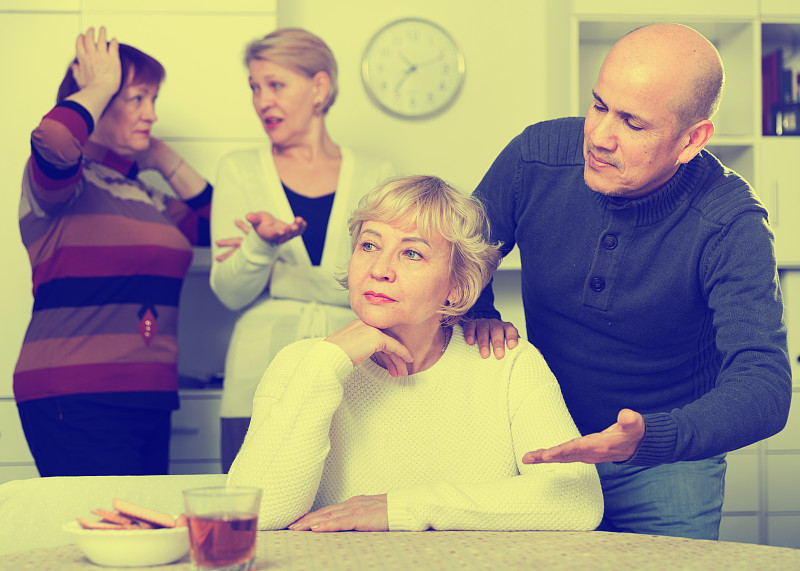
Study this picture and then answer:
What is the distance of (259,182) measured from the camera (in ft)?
7.12

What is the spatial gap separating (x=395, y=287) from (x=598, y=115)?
18.6 inches

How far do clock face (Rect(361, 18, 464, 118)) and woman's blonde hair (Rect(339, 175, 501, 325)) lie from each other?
6.33ft

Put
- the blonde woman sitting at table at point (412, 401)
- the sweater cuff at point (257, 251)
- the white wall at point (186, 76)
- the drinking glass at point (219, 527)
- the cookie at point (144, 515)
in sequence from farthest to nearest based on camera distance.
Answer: the white wall at point (186, 76) < the sweater cuff at point (257, 251) < the blonde woman sitting at table at point (412, 401) < the cookie at point (144, 515) < the drinking glass at point (219, 527)

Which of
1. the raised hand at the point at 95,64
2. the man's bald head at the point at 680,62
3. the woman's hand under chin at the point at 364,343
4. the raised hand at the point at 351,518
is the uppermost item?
the raised hand at the point at 95,64

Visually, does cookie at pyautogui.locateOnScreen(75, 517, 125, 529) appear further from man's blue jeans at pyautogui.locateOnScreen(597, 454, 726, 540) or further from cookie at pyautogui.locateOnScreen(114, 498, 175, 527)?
man's blue jeans at pyautogui.locateOnScreen(597, 454, 726, 540)

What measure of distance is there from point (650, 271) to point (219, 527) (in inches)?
39.4

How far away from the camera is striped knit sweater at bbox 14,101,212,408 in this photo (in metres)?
2.02

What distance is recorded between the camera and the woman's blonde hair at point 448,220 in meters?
1.40

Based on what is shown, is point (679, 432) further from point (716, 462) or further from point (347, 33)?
point (347, 33)

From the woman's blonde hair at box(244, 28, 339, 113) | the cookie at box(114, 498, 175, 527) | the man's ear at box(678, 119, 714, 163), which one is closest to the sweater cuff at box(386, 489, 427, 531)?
the cookie at box(114, 498, 175, 527)

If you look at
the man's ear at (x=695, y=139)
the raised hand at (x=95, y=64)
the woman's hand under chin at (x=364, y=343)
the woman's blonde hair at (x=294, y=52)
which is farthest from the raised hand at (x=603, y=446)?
the raised hand at (x=95, y=64)

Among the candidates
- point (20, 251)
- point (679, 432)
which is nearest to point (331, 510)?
point (679, 432)

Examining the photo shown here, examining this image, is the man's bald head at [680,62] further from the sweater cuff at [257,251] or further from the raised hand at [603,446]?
the sweater cuff at [257,251]

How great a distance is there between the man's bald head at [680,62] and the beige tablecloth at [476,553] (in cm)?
75
